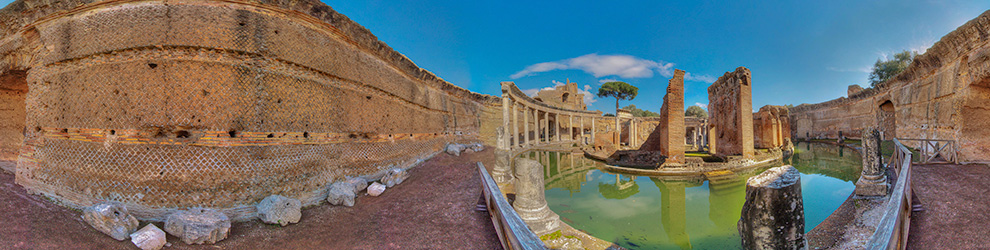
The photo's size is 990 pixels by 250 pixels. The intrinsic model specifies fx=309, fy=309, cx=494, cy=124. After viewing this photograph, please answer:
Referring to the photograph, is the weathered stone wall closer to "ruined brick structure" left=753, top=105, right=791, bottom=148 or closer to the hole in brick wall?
"ruined brick structure" left=753, top=105, right=791, bottom=148

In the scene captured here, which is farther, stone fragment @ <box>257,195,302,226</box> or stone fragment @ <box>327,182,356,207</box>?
stone fragment @ <box>327,182,356,207</box>

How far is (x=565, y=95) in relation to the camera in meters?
40.8

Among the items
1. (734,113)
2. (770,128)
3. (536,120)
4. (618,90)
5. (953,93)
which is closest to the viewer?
(953,93)

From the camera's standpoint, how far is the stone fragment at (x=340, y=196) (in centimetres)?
635

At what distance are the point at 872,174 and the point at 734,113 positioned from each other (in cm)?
947

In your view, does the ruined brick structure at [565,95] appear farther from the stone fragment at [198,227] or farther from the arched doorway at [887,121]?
the stone fragment at [198,227]

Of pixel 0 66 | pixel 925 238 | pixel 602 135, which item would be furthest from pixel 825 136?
pixel 0 66

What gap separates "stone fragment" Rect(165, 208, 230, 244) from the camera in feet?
14.1

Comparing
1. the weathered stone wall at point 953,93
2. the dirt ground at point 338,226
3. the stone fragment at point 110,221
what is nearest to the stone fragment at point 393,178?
the dirt ground at point 338,226

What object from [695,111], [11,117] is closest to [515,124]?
[11,117]

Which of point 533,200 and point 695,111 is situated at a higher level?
point 695,111

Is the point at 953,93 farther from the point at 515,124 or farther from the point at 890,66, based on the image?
the point at 890,66

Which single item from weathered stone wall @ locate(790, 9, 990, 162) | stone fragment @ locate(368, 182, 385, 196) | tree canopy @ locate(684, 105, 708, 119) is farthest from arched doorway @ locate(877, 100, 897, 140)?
tree canopy @ locate(684, 105, 708, 119)

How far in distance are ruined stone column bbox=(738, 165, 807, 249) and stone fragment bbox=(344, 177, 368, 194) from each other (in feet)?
22.9
